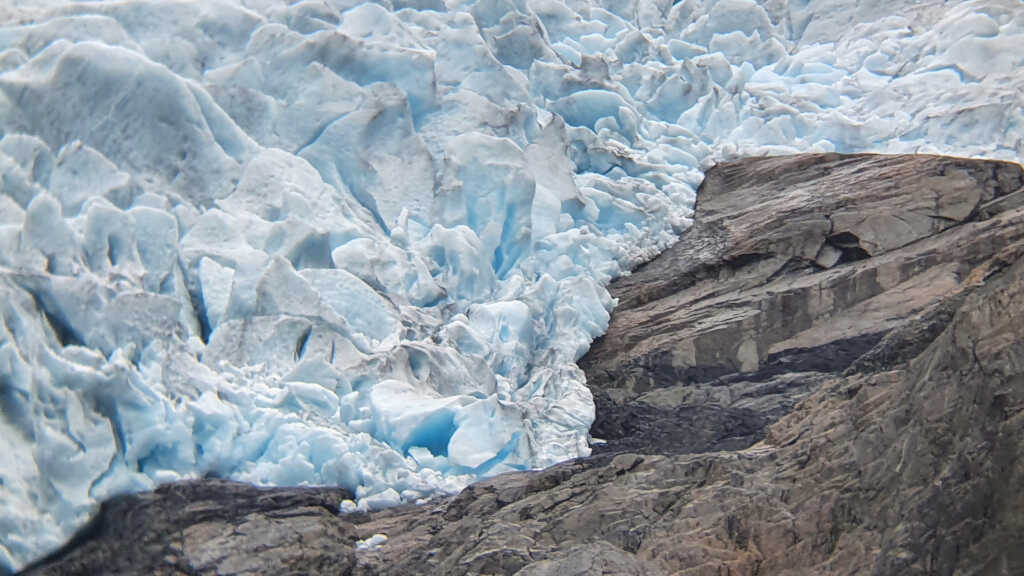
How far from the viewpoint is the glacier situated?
159 inches

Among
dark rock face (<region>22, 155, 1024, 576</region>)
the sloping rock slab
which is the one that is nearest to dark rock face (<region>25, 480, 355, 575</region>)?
dark rock face (<region>22, 155, 1024, 576</region>)

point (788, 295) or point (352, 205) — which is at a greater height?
point (352, 205)

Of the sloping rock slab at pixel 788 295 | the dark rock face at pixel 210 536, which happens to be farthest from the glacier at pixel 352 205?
the sloping rock slab at pixel 788 295

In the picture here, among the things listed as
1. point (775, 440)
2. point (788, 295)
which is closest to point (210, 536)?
point (775, 440)

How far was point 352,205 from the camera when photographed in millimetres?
5465

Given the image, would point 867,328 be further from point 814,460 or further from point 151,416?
point 151,416

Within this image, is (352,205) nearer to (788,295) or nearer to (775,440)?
(788,295)

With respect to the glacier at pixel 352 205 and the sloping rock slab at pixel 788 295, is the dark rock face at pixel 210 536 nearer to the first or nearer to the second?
the glacier at pixel 352 205

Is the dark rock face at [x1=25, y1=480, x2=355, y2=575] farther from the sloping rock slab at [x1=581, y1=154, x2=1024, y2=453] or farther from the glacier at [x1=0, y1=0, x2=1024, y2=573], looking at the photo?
the sloping rock slab at [x1=581, y1=154, x2=1024, y2=453]

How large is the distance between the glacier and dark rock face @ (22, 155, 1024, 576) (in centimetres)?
25

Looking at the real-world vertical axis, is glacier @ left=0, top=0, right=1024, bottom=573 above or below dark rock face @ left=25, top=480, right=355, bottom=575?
above

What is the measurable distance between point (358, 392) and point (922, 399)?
2.26 m

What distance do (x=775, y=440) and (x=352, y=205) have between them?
8.52 feet

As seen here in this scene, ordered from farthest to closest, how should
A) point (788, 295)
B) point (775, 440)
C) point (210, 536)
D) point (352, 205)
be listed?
point (352, 205), point (788, 295), point (775, 440), point (210, 536)
